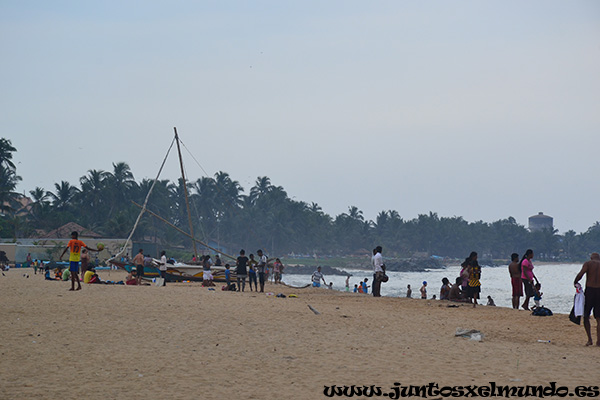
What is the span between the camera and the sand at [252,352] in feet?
22.0

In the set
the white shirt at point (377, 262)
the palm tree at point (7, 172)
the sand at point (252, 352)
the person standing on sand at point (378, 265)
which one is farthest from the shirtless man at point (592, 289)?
the palm tree at point (7, 172)

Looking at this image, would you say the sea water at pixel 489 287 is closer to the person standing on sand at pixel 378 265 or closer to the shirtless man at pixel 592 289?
the person standing on sand at pixel 378 265

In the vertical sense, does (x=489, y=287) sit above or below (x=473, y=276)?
below

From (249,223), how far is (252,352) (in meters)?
102

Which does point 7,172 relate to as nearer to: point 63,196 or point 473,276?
point 63,196

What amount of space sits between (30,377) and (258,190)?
363ft

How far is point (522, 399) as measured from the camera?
6191mm

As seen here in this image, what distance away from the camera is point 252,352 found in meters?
8.68

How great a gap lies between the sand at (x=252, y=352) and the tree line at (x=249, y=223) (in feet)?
78.8

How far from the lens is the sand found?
22.0 feet

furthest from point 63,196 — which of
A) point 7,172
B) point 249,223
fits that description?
point 249,223

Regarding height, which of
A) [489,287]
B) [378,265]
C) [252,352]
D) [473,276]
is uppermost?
[378,265]

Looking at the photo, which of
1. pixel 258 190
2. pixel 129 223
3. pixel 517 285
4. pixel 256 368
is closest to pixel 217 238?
pixel 258 190

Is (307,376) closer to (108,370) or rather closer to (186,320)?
(108,370)
